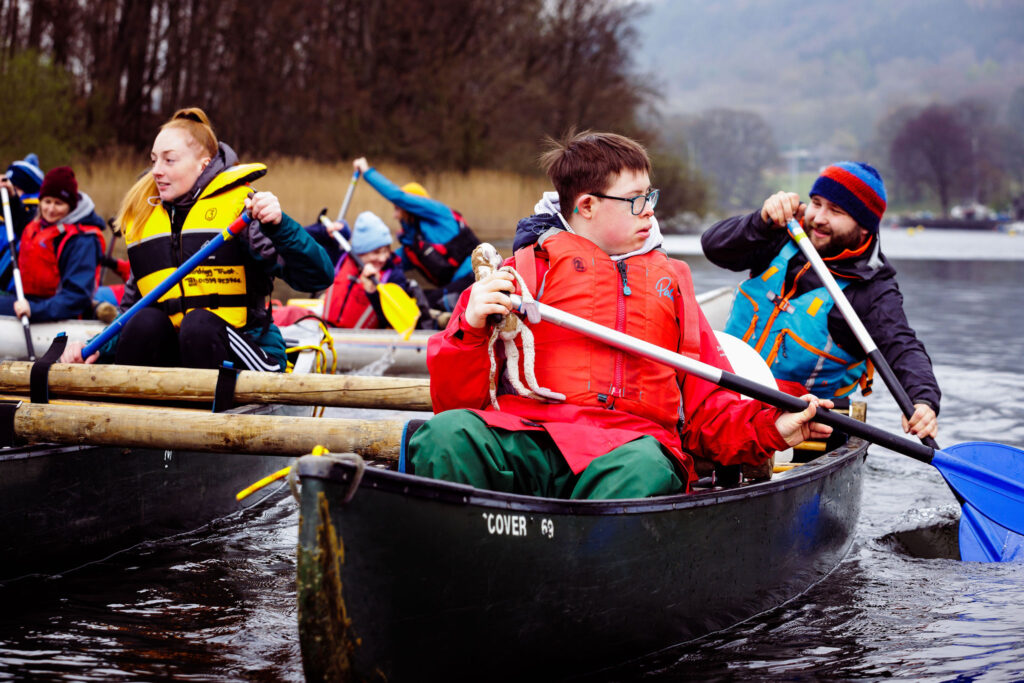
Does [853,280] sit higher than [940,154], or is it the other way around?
[940,154]

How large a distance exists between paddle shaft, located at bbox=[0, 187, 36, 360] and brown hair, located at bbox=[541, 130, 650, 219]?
13.8ft

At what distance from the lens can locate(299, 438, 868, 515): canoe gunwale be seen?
2166 mm

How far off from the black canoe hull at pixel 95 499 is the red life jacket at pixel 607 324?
1.59 metres

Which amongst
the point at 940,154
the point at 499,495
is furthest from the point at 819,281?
the point at 940,154

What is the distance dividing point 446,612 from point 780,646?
1.34 meters

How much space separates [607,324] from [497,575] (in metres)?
0.75

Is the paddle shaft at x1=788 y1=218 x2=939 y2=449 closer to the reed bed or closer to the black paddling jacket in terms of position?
the black paddling jacket

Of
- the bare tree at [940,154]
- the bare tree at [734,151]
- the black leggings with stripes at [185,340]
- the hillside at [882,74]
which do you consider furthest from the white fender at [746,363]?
the hillside at [882,74]

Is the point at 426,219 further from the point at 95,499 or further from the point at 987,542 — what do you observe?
the point at 987,542

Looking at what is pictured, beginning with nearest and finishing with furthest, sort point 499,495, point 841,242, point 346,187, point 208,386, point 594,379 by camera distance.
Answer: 1. point 499,495
2. point 594,379
3. point 208,386
4. point 841,242
5. point 346,187

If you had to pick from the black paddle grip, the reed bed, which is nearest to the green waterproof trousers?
the black paddle grip

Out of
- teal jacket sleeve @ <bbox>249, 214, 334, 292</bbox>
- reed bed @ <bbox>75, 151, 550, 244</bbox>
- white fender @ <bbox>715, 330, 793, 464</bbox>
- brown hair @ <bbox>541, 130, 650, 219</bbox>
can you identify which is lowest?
white fender @ <bbox>715, 330, 793, 464</bbox>

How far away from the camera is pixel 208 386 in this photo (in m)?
3.87

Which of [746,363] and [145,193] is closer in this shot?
[746,363]
